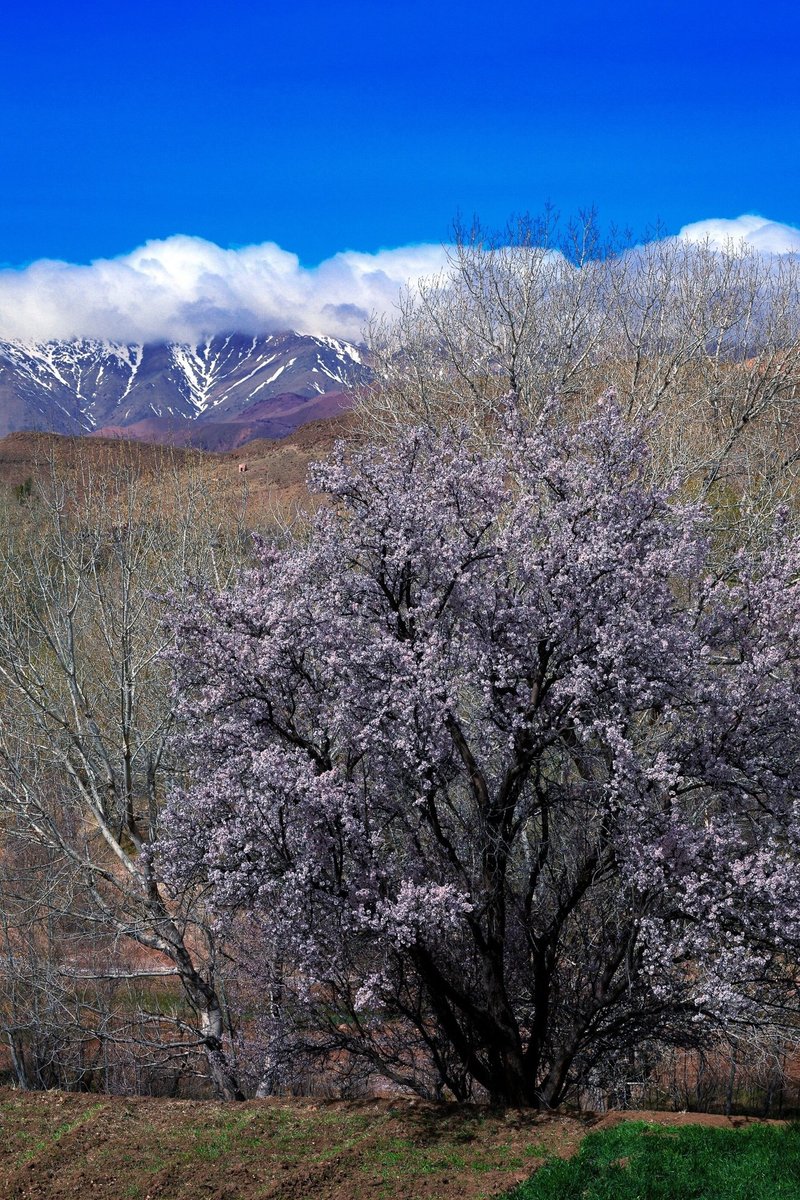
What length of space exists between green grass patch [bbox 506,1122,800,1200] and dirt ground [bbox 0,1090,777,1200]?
1.02ft

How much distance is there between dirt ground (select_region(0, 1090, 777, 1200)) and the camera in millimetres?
7832

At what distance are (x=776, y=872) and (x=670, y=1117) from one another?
2613mm

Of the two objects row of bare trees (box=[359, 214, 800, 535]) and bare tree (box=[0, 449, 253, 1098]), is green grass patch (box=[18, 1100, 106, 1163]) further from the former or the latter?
row of bare trees (box=[359, 214, 800, 535])

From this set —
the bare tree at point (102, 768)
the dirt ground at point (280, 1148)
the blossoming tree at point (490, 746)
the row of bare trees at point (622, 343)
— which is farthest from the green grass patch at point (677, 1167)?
the row of bare trees at point (622, 343)

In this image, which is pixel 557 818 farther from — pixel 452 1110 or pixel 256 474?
pixel 256 474

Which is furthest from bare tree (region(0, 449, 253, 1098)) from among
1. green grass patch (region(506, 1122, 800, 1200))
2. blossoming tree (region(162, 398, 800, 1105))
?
green grass patch (region(506, 1122, 800, 1200))

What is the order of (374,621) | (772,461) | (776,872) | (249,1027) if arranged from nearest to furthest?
(776,872), (374,621), (249,1027), (772,461)

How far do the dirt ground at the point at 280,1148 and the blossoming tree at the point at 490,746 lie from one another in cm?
63

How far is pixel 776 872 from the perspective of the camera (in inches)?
306

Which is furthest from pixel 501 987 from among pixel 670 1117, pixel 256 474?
pixel 256 474

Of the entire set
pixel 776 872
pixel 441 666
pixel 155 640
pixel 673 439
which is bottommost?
pixel 776 872

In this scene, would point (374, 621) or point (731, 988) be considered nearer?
Answer: point (731, 988)

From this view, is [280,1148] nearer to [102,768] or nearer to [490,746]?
[490,746]

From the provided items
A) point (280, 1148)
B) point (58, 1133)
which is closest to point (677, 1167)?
point (280, 1148)
